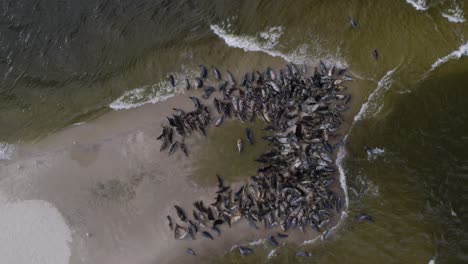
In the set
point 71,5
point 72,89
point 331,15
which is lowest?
point 72,89

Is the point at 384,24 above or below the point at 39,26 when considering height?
above

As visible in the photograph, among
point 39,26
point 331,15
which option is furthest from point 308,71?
point 39,26

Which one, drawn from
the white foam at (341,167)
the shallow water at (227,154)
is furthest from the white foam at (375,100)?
the shallow water at (227,154)

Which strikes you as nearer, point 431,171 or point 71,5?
point 431,171

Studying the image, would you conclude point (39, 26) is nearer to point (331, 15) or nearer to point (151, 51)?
point (151, 51)

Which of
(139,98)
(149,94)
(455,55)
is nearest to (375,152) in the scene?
(455,55)

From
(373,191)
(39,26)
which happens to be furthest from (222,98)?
(39,26)

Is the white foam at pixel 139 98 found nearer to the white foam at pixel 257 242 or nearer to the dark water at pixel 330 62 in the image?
the dark water at pixel 330 62

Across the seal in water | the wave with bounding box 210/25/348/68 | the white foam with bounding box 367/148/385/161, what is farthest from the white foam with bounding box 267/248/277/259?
the wave with bounding box 210/25/348/68
